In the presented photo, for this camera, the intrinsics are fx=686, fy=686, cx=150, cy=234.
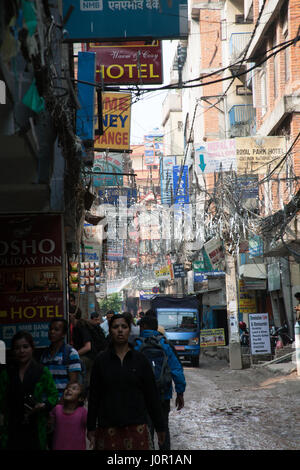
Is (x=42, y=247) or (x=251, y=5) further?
(x=251, y=5)

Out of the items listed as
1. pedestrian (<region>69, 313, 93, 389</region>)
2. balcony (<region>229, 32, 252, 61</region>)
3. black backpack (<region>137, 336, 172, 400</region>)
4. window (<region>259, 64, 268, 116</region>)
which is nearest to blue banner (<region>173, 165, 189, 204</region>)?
balcony (<region>229, 32, 252, 61</region>)

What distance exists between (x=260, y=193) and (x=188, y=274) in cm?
1974

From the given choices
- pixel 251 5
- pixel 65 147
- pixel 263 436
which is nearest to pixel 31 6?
pixel 65 147

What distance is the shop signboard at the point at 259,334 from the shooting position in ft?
73.8

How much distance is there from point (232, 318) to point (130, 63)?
13072 mm

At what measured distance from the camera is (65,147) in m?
9.77

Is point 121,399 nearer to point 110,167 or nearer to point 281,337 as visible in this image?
point 110,167

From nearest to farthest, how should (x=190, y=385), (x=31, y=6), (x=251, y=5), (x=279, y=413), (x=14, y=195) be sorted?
1. (x=31, y=6)
2. (x=14, y=195)
3. (x=279, y=413)
4. (x=190, y=385)
5. (x=251, y=5)

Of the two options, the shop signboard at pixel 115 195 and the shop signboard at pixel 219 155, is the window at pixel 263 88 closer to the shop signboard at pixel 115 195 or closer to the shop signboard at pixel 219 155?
the shop signboard at pixel 115 195

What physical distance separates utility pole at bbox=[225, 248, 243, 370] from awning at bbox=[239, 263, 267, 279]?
6.88 m

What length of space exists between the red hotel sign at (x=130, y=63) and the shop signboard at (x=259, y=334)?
11.1m

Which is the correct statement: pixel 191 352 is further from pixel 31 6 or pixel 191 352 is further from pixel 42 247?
pixel 31 6

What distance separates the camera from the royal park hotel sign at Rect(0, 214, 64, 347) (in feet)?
31.8

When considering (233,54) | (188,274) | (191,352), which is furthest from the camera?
(188,274)
